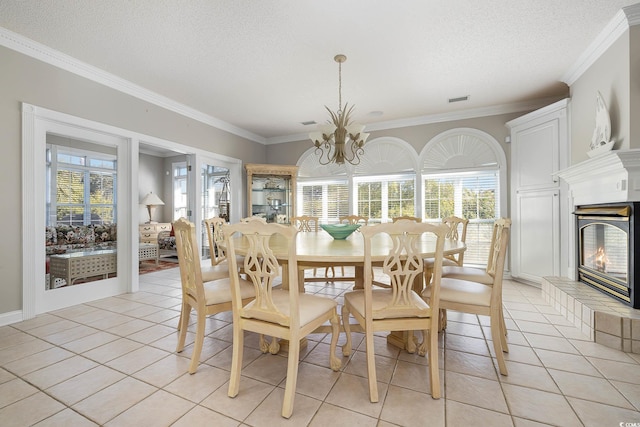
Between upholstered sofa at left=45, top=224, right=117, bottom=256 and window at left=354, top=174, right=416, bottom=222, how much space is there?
3.76 meters

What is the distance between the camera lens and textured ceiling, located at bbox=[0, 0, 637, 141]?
2.17 metres

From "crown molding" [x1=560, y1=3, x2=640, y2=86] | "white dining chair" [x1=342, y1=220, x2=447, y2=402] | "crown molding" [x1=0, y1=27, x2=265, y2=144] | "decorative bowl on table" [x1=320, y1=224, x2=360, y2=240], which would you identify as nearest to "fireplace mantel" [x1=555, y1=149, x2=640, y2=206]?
"crown molding" [x1=560, y1=3, x2=640, y2=86]

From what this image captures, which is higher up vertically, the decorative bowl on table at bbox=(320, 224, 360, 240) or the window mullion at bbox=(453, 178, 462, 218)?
the window mullion at bbox=(453, 178, 462, 218)

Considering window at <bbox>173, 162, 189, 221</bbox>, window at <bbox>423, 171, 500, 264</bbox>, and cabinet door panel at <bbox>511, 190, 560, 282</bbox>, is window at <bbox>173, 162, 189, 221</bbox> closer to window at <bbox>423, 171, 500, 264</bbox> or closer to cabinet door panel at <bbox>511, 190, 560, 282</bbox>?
window at <bbox>423, 171, 500, 264</bbox>

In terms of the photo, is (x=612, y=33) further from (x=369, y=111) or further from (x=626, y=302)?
(x=369, y=111)

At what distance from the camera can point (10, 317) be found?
2.49 metres

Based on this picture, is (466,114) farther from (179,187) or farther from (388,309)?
(179,187)

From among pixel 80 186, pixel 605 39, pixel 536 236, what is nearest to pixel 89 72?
pixel 80 186

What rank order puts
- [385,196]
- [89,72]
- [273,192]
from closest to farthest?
[89,72]
[385,196]
[273,192]

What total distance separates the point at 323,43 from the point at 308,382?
8.98 feet

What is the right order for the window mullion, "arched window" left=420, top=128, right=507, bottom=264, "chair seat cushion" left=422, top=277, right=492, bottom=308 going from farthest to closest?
the window mullion → "arched window" left=420, top=128, right=507, bottom=264 → "chair seat cushion" left=422, top=277, right=492, bottom=308

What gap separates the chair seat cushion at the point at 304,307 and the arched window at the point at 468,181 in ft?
11.5

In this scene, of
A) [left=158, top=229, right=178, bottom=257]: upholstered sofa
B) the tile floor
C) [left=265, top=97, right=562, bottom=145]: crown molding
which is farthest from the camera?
[left=158, top=229, right=178, bottom=257]: upholstered sofa

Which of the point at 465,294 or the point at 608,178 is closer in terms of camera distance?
the point at 465,294
